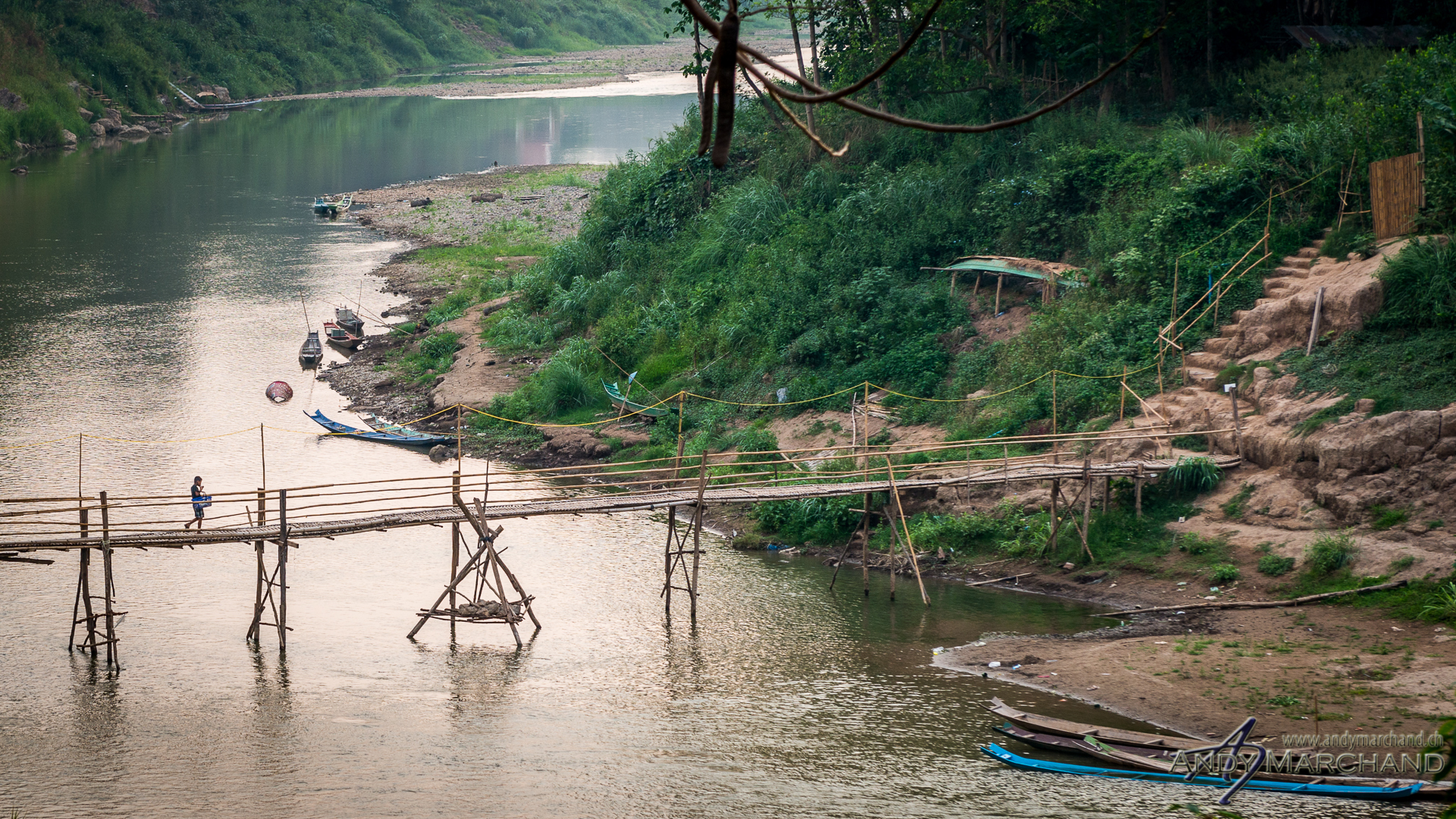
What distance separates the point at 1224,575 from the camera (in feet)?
66.3

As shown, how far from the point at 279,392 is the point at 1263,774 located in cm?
2655

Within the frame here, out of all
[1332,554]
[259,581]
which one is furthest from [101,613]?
[1332,554]

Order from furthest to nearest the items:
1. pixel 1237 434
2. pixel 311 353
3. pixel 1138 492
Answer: pixel 311 353, pixel 1237 434, pixel 1138 492

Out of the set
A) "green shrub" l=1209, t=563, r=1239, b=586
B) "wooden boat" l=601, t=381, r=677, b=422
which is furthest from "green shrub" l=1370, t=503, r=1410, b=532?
"wooden boat" l=601, t=381, r=677, b=422

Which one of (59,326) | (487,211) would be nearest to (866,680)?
(59,326)

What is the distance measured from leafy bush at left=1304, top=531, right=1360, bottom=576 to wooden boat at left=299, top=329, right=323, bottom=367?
27.4m

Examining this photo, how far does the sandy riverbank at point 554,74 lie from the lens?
109m

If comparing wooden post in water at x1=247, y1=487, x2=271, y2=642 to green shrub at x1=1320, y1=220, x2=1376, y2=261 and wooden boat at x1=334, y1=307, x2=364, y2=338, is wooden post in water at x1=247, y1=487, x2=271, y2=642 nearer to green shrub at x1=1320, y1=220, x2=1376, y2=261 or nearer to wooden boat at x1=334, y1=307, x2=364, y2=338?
wooden boat at x1=334, y1=307, x2=364, y2=338

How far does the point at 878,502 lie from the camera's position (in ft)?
78.0

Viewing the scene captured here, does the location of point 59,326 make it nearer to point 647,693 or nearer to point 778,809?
point 647,693

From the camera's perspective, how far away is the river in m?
14.9

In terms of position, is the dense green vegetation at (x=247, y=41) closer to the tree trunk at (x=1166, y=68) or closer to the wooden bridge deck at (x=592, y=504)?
the wooden bridge deck at (x=592, y=504)

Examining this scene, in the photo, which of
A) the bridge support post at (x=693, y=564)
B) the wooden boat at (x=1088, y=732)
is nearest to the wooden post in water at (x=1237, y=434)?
the wooden boat at (x=1088, y=732)

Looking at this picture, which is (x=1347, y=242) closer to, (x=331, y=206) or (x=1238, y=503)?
(x=1238, y=503)
